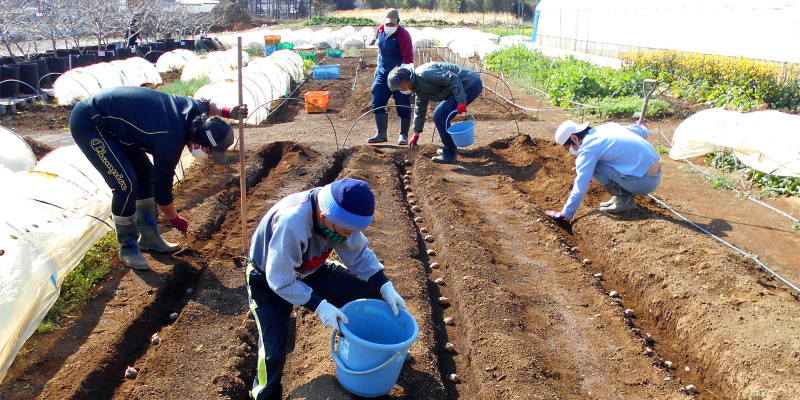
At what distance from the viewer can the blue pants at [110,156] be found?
4.18m

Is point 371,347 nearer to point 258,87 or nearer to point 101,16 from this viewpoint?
point 258,87

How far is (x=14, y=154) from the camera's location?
6.20m

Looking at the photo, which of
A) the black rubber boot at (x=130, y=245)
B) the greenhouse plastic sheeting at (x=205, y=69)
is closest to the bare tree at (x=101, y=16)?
the greenhouse plastic sheeting at (x=205, y=69)

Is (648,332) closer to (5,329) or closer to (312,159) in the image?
(5,329)

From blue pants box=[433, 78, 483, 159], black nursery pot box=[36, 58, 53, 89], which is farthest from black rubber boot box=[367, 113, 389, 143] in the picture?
black nursery pot box=[36, 58, 53, 89]

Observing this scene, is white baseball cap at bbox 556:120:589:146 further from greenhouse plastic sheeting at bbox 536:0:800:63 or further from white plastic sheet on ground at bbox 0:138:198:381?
greenhouse plastic sheeting at bbox 536:0:800:63

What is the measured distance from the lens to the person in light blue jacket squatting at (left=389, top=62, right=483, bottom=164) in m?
7.45

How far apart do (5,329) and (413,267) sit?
2865 mm

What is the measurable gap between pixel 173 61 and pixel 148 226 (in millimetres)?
15571

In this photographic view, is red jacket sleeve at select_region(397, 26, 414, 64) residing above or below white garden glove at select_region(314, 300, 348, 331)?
above

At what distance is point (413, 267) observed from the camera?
4.72 meters

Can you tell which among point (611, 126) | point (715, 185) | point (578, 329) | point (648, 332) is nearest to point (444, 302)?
point (578, 329)

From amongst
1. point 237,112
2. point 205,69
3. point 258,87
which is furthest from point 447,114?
point 205,69

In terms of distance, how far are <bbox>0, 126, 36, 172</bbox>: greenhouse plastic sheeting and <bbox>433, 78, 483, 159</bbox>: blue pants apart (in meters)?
5.02
